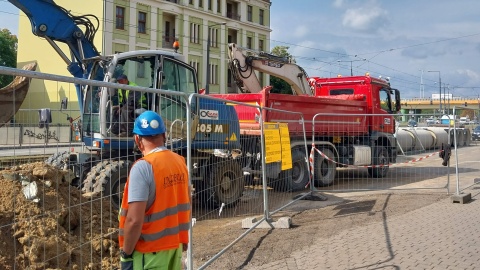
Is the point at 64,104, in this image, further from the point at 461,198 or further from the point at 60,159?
the point at 461,198

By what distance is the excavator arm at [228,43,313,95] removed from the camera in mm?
13828

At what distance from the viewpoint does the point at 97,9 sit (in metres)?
37.8

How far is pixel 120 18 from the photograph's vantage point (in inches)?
1522

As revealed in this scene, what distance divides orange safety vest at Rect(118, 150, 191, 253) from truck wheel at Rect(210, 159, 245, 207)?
9.77ft

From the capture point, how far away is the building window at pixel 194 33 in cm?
4432

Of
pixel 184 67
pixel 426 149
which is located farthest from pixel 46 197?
pixel 426 149

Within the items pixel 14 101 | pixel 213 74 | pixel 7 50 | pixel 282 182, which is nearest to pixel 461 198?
pixel 282 182

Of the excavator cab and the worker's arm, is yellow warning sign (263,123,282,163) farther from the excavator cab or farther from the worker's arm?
the worker's arm

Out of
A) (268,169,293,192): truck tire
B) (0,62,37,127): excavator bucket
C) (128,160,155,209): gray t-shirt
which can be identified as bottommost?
(268,169,293,192): truck tire

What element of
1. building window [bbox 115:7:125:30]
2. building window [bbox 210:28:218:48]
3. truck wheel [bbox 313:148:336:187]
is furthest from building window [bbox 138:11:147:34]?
truck wheel [bbox 313:148:336:187]

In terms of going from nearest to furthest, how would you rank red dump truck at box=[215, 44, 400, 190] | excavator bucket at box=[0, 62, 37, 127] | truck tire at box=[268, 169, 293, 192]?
excavator bucket at box=[0, 62, 37, 127] < truck tire at box=[268, 169, 293, 192] < red dump truck at box=[215, 44, 400, 190]

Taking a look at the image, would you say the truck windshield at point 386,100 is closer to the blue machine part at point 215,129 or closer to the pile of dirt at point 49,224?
the blue machine part at point 215,129

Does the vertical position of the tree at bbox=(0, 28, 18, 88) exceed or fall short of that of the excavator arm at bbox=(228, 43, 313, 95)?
it exceeds it

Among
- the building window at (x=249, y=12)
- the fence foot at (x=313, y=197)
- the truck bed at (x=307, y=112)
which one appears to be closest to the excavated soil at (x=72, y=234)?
the truck bed at (x=307, y=112)
